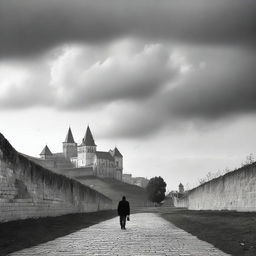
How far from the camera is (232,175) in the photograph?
965 inches

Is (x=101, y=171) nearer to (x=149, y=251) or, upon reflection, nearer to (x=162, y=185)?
(x=162, y=185)

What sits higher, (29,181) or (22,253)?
(29,181)

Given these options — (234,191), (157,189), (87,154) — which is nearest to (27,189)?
(234,191)

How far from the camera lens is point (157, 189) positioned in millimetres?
118875

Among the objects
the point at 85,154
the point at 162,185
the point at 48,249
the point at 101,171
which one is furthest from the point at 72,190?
the point at 85,154

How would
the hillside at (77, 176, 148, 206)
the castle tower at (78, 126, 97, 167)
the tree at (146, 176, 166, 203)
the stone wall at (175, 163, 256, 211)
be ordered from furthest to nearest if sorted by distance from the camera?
the castle tower at (78, 126, 97, 167), the hillside at (77, 176, 148, 206), the tree at (146, 176, 166, 203), the stone wall at (175, 163, 256, 211)

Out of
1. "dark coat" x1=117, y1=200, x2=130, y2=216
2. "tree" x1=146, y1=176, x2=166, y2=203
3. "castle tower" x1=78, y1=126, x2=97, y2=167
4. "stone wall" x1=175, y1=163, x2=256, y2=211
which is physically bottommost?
"dark coat" x1=117, y1=200, x2=130, y2=216

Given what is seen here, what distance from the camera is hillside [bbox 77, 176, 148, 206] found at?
434 ft

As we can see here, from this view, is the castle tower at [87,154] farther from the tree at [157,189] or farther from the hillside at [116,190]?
the tree at [157,189]

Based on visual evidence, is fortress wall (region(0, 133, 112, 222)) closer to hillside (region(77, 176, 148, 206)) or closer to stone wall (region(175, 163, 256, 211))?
stone wall (region(175, 163, 256, 211))

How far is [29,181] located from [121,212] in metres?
3.99

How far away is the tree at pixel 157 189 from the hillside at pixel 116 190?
8.78m

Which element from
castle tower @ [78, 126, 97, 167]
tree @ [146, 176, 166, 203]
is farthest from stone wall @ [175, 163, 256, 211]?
castle tower @ [78, 126, 97, 167]

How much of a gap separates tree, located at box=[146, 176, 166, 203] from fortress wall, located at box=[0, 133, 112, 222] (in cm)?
9028
